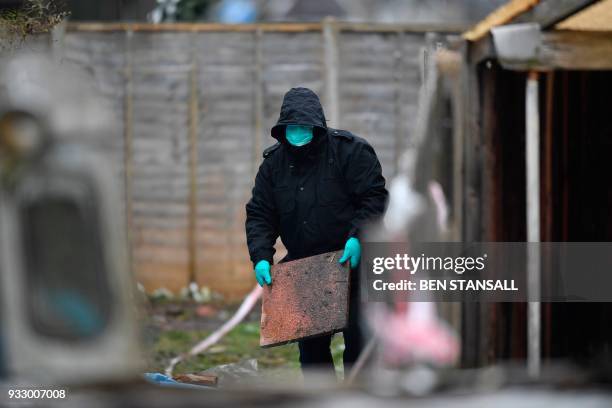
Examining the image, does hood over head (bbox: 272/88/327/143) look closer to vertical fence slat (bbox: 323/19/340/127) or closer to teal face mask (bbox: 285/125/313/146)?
teal face mask (bbox: 285/125/313/146)

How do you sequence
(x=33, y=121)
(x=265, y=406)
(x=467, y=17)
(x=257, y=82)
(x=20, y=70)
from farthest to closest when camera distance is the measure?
(x=467, y=17) → (x=257, y=82) → (x=20, y=70) → (x=33, y=121) → (x=265, y=406)

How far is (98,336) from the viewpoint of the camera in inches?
60.9

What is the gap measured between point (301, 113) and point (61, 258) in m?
2.53

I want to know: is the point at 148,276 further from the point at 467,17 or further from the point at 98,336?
the point at 467,17

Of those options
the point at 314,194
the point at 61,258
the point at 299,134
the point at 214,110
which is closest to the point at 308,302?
the point at 314,194

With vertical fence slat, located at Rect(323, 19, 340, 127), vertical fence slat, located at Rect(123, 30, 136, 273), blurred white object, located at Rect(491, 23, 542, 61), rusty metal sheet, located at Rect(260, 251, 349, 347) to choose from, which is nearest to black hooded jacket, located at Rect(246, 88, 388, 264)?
rusty metal sheet, located at Rect(260, 251, 349, 347)

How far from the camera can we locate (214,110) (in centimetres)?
848

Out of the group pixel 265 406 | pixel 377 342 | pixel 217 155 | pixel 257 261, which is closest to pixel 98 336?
pixel 265 406

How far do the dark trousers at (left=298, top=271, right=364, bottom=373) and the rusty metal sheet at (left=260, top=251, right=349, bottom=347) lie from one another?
0.22 meters

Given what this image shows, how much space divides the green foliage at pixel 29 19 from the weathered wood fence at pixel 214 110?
539 cm

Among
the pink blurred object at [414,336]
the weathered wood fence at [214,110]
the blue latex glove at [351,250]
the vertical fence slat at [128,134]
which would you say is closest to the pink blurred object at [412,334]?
the pink blurred object at [414,336]

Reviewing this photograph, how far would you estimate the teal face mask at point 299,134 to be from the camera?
4.07 metres

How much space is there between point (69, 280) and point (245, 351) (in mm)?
5269

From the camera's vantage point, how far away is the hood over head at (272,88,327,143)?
3979mm
